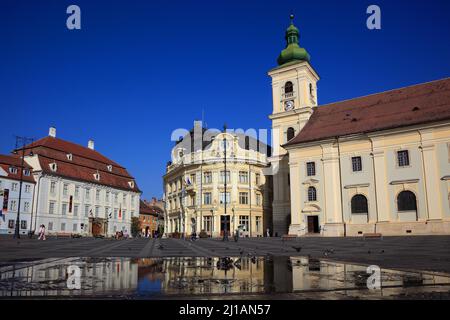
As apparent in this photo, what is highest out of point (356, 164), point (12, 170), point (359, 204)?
point (12, 170)

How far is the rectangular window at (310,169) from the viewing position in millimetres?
41656

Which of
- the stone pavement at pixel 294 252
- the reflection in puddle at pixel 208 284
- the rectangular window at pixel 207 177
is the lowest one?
the reflection in puddle at pixel 208 284

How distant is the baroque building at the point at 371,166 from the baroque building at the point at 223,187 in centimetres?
1129

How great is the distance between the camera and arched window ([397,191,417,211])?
35.1 metres

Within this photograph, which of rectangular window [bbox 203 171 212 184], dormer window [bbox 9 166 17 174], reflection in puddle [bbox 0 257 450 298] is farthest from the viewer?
rectangular window [bbox 203 171 212 184]

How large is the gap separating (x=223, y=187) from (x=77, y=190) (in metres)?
24.3

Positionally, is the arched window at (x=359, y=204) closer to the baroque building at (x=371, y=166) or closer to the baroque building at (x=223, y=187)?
the baroque building at (x=371, y=166)

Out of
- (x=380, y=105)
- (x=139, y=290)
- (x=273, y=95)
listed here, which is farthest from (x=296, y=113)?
(x=139, y=290)

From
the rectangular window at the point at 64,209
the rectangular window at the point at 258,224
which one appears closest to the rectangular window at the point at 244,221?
the rectangular window at the point at 258,224

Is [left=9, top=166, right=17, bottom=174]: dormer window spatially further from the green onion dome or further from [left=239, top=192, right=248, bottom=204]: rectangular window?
the green onion dome

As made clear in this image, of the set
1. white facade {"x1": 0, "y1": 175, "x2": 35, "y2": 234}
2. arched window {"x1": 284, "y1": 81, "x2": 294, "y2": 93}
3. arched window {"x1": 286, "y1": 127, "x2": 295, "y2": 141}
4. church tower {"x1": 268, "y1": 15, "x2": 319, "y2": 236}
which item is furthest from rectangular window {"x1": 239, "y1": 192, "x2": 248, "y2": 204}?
white facade {"x1": 0, "y1": 175, "x2": 35, "y2": 234}

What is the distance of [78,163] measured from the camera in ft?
214

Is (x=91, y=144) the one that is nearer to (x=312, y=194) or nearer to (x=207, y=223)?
(x=207, y=223)

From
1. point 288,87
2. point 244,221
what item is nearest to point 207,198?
point 244,221
